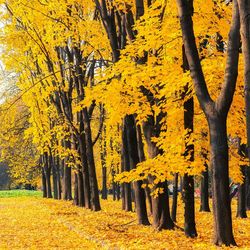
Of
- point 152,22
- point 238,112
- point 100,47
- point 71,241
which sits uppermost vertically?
point 100,47

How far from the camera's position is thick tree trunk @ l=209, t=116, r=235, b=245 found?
416 inches

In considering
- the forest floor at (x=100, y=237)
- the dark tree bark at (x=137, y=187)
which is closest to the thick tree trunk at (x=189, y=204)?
the forest floor at (x=100, y=237)

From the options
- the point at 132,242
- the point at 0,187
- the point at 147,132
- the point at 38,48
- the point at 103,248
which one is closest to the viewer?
the point at 103,248

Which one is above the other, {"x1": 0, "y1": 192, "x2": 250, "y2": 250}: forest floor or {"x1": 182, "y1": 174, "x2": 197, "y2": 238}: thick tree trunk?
{"x1": 182, "y1": 174, "x2": 197, "y2": 238}: thick tree trunk

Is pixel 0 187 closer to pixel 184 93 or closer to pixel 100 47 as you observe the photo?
pixel 100 47

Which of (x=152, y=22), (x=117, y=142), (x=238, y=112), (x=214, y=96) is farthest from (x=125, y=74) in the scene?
(x=117, y=142)

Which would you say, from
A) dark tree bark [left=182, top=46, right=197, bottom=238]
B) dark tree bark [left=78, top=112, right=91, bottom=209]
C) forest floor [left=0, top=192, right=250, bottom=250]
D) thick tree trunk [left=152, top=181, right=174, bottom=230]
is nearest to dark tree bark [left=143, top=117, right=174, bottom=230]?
thick tree trunk [left=152, top=181, right=174, bottom=230]

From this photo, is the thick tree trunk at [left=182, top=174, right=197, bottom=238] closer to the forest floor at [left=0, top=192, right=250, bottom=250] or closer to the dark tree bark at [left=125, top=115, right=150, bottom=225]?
the forest floor at [left=0, top=192, right=250, bottom=250]

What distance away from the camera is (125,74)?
12.2 m

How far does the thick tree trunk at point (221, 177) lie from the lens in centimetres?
1055

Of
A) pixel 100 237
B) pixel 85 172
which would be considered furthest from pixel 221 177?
pixel 85 172

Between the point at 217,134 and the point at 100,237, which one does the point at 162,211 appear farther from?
the point at 217,134

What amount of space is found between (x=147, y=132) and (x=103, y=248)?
4.29 metres

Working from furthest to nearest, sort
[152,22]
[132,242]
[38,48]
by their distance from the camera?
[38,48]
[152,22]
[132,242]
